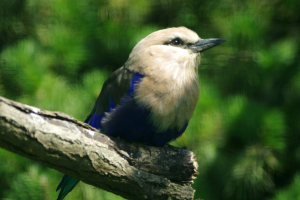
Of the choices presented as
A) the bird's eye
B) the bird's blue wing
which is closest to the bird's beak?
the bird's eye

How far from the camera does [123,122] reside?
2285mm

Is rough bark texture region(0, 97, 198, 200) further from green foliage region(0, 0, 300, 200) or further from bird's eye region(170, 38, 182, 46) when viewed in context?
green foliage region(0, 0, 300, 200)

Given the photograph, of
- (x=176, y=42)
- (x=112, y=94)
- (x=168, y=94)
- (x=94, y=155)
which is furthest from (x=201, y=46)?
(x=94, y=155)

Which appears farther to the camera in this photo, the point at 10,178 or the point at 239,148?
the point at 239,148

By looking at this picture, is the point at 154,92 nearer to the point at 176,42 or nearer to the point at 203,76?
the point at 176,42

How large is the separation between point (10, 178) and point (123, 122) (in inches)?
74.7

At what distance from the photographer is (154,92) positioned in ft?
7.46

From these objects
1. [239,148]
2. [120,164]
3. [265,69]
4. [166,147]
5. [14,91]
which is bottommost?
[120,164]

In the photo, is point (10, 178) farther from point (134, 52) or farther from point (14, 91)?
point (134, 52)

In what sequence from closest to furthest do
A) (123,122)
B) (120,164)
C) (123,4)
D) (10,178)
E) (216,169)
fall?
(120,164), (123,122), (10,178), (216,169), (123,4)

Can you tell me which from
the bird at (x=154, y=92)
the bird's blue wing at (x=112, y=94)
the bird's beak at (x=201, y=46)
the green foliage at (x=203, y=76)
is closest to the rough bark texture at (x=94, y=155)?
the bird at (x=154, y=92)

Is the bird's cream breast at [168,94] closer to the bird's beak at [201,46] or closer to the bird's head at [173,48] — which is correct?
the bird's head at [173,48]

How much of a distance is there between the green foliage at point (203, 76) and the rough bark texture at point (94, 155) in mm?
1304

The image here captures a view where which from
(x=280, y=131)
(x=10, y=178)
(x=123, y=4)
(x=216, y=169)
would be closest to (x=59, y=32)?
(x=123, y=4)
